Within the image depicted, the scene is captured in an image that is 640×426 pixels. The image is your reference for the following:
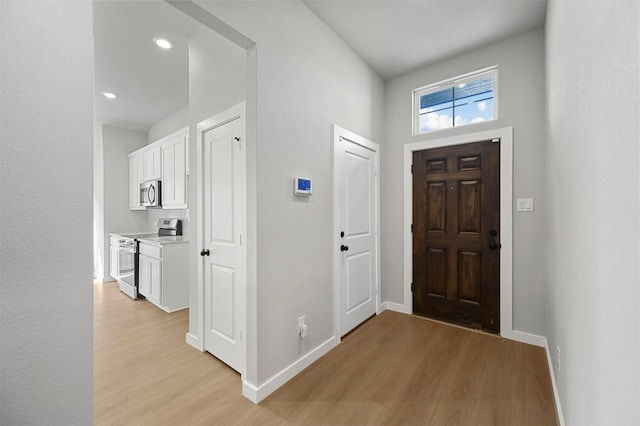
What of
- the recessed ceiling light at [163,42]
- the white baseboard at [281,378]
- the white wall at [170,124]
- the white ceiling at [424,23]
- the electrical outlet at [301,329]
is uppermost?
the recessed ceiling light at [163,42]

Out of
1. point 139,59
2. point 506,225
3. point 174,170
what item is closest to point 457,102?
point 506,225

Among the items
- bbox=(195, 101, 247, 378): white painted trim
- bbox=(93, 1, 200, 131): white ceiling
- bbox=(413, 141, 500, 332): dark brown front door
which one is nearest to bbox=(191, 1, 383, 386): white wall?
bbox=(195, 101, 247, 378): white painted trim

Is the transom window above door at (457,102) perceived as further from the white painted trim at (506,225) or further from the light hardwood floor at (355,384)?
the light hardwood floor at (355,384)

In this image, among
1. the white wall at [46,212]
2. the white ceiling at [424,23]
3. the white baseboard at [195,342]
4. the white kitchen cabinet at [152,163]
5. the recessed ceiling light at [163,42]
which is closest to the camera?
the white wall at [46,212]

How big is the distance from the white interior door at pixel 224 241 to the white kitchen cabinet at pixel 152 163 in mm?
2370

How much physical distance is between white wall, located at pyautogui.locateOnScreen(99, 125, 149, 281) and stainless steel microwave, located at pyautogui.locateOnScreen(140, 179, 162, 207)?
2.41ft

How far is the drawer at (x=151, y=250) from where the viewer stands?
3.46m

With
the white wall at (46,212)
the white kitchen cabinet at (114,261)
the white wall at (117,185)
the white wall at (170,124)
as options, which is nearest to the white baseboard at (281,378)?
the white wall at (46,212)

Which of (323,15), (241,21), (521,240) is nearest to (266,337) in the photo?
(241,21)

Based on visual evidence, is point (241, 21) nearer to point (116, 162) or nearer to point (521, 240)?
point (521, 240)

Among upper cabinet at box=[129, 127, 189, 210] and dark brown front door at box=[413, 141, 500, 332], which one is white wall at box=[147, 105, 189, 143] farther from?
dark brown front door at box=[413, 141, 500, 332]

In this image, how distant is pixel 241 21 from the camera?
5.59 ft

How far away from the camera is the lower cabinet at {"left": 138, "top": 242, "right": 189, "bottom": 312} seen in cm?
342

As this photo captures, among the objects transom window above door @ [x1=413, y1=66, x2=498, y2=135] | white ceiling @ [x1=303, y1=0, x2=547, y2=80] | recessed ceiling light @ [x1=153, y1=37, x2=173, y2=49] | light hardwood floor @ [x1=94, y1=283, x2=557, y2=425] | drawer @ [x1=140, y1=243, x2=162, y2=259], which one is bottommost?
light hardwood floor @ [x1=94, y1=283, x2=557, y2=425]
